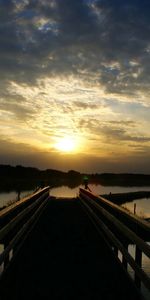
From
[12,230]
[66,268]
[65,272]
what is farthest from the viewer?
[12,230]

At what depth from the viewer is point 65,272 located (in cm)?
839

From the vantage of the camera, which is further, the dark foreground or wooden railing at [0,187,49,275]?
wooden railing at [0,187,49,275]

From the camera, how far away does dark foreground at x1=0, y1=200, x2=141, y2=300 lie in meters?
7.02

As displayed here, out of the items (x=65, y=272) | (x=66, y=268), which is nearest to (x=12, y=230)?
(x=66, y=268)

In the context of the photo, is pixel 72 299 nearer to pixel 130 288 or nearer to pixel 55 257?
pixel 130 288

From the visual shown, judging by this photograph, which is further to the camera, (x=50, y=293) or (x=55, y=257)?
(x=55, y=257)

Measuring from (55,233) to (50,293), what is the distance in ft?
22.0

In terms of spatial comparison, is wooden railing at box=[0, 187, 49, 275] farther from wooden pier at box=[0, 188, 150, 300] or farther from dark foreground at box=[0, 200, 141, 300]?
dark foreground at box=[0, 200, 141, 300]

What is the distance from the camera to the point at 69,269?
28.4 ft

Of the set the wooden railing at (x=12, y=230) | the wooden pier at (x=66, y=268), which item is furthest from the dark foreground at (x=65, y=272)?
the wooden railing at (x=12, y=230)

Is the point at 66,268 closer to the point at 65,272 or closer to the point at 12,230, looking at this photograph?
the point at 65,272

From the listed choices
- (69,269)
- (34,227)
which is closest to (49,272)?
(69,269)

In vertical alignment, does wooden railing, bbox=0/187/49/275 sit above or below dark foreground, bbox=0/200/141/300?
above

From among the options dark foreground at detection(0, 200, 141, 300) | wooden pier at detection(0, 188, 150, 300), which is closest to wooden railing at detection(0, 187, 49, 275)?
wooden pier at detection(0, 188, 150, 300)
